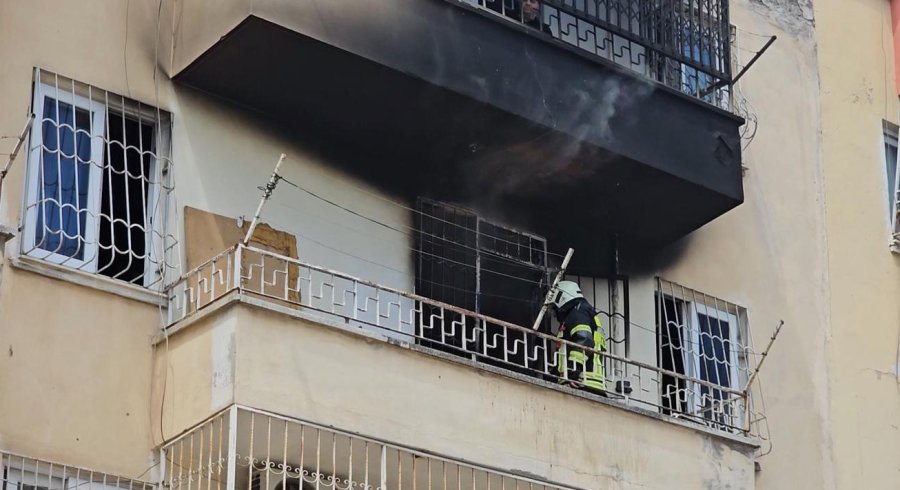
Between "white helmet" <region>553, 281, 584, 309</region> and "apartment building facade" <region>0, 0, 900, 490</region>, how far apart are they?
1.09 ft

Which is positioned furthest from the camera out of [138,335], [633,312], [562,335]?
[633,312]

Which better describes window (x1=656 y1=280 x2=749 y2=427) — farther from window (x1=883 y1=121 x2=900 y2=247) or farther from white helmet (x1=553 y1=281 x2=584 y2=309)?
window (x1=883 y1=121 x2=900 y2=247)

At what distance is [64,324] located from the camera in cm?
1360

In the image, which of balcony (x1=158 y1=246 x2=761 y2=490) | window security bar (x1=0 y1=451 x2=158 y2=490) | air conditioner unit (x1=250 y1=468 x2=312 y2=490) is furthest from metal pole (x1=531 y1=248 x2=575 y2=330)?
window security bar (x1=0 y1=451 x2=158 y2=490)

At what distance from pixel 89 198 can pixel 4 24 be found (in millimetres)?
1498

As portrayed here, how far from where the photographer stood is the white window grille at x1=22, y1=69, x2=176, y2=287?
1411 cm

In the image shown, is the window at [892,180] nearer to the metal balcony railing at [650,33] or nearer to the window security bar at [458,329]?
the window security bar at [458,329]

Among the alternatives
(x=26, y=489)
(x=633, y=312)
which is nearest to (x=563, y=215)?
(x=633, y=312)

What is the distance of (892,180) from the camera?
2020 centimetres

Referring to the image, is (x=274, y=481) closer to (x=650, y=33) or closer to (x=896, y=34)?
(x=650, y=33)

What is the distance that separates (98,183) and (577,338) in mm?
4523

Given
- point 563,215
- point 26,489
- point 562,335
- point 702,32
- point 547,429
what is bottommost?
point 26,489

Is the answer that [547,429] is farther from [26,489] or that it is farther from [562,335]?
[26,489]

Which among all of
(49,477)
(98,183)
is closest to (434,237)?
(98,183)
